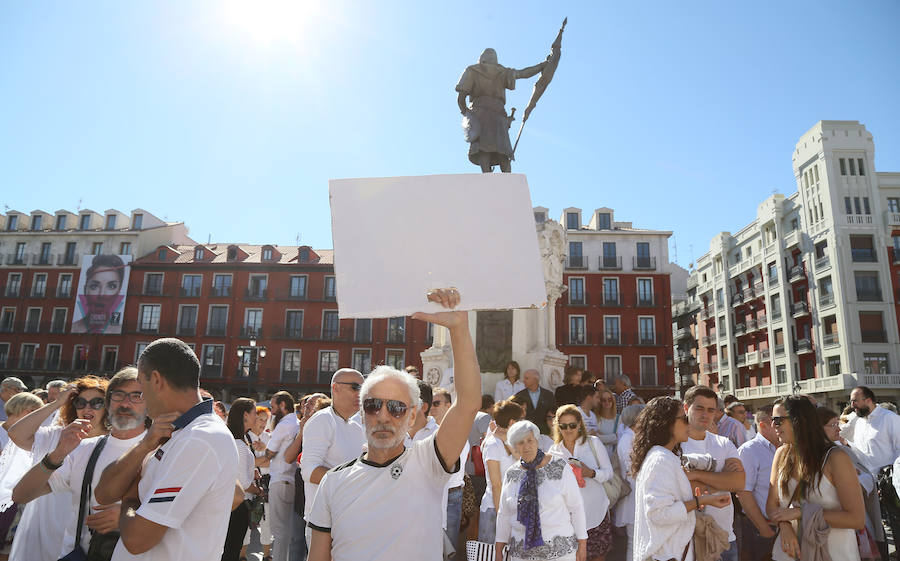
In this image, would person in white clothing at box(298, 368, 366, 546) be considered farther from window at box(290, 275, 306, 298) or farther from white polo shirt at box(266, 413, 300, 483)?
window at box(290, 275, 306, 298)

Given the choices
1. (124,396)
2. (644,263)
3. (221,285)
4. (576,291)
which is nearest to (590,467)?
(124,396)

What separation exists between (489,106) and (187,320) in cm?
3991

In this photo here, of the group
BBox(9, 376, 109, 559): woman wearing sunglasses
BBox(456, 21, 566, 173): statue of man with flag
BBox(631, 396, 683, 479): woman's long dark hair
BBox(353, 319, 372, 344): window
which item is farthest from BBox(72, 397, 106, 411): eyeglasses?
BBox(353, 319, 372, 344): window

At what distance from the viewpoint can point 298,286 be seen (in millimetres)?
45688

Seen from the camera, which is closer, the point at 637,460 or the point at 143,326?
the point at 637,460

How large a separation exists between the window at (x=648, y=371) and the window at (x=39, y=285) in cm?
4564

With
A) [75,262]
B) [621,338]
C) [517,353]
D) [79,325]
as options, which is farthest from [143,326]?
[517,353]

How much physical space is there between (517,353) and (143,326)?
41.9 metres

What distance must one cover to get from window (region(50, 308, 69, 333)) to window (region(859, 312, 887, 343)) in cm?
5610

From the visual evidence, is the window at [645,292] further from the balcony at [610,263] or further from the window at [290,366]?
the window at [290,366]

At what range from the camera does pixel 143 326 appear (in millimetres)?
45406

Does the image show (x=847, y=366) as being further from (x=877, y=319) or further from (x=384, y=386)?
(x=384, y=386)

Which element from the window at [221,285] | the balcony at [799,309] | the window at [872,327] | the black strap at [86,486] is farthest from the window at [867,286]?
the black strap at [86,486]

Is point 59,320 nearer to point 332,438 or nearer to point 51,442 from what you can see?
point 51,442
